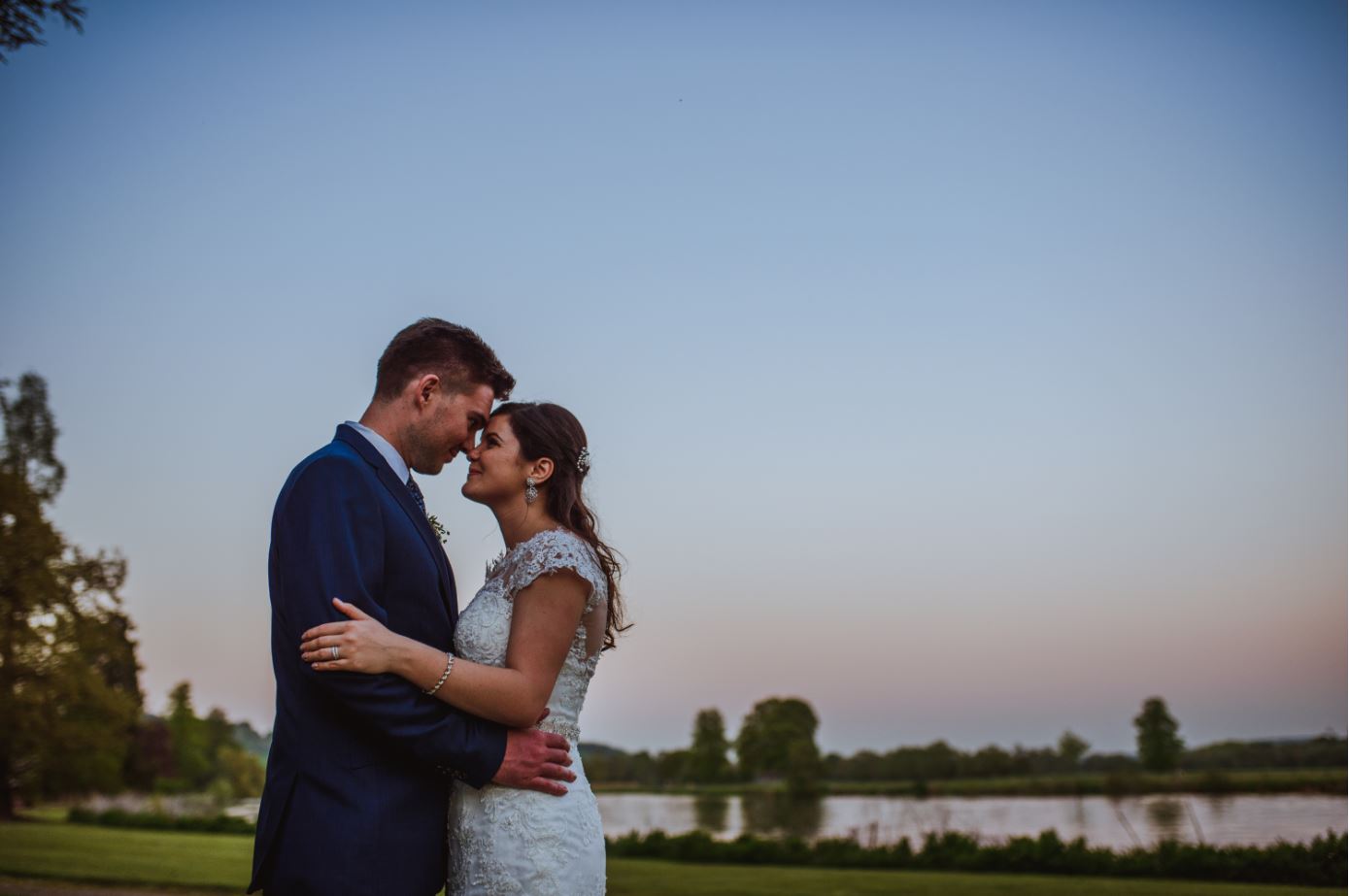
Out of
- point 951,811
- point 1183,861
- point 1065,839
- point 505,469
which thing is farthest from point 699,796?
point 505,469

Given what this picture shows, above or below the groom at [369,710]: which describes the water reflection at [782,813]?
below

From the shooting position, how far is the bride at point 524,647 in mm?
3254

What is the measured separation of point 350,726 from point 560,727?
32.4 inches

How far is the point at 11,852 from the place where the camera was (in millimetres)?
18844

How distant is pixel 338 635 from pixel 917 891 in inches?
488

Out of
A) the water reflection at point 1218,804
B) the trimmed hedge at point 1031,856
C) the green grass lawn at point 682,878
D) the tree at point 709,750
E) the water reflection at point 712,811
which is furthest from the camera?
the tree at point 709,750

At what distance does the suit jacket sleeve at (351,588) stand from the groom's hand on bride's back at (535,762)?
13 centimetres

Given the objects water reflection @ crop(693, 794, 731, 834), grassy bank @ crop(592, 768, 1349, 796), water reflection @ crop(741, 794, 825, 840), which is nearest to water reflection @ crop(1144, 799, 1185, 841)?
grassy bank @ crop(592, 768, 1349, 796)

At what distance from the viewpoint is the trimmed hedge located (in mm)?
14902

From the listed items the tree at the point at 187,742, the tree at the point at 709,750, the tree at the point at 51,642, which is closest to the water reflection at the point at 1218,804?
the tree at the point at 709,750

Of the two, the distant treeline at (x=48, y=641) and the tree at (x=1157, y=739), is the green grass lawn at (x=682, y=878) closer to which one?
the distant treeline at (x=48, y=641)

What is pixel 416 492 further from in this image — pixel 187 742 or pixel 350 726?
pixel 187 742

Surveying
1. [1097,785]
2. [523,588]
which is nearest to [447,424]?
[523,588]

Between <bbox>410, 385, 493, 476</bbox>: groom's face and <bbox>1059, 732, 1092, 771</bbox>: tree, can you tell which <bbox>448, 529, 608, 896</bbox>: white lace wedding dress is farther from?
<bbox>1059, 732, 1092, 771</bbox>: tree
